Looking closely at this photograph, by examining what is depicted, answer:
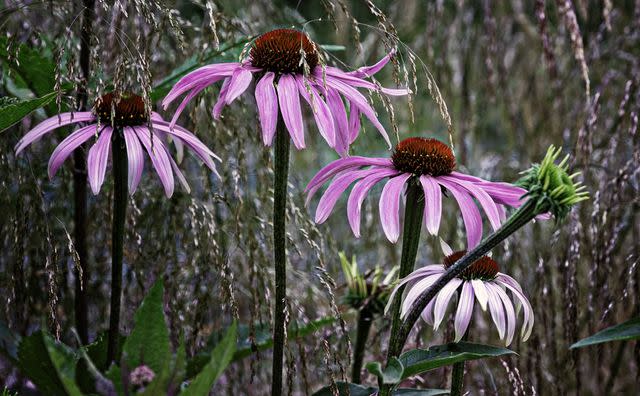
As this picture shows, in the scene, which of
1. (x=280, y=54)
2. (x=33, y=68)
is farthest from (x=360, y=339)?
(x=33, y=68)

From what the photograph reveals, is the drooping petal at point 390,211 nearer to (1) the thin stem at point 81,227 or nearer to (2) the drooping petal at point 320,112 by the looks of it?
(2) the drooping petal at point 320,112

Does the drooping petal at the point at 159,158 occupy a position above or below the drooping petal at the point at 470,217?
above

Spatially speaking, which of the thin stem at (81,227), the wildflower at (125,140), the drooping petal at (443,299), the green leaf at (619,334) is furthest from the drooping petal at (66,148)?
the green leaf at (619,334)

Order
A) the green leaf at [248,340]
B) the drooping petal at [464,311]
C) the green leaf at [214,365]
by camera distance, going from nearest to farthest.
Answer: the green leaf at [214,365] < the drooping petal at [464,311] < the green leaf at [248,340]

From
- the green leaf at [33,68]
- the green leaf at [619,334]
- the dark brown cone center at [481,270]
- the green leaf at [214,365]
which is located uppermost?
the green leaf at [33,68]

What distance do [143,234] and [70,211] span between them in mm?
117

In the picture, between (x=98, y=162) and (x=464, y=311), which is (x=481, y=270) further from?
(x=98, y=162)

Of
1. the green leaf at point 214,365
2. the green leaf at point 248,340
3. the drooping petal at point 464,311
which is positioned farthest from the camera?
the green leaf at point 248,340

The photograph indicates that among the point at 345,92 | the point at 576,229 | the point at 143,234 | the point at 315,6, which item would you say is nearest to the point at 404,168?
the point at 345,92

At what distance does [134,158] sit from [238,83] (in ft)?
0.39

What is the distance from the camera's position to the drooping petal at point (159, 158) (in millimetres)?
674

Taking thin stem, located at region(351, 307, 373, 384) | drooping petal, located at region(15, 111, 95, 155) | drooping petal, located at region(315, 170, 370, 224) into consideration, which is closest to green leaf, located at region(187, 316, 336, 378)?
thin stem, located at region(351, 307, 373, 384)

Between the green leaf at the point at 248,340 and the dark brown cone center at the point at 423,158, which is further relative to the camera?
the green leaf at the point at 248,340

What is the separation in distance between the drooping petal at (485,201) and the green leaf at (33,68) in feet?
1.51
